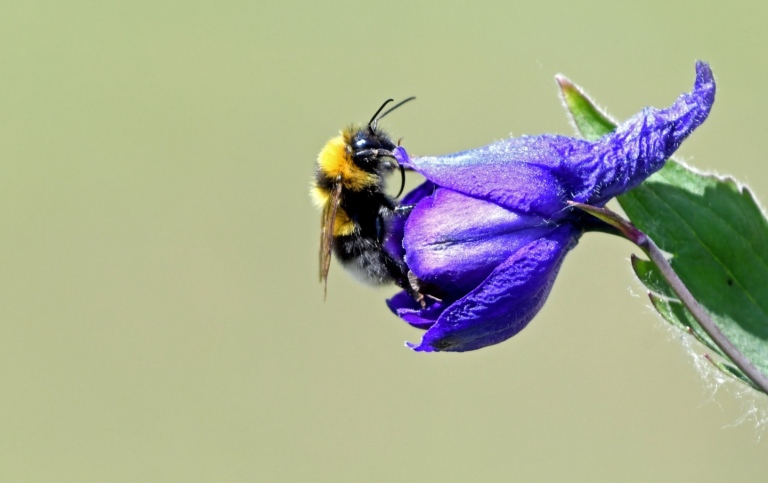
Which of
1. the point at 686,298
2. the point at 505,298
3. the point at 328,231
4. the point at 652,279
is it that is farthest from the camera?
the point at 328,231

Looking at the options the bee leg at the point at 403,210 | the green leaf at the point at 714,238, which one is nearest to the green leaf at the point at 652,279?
the green leaf at the point at 714,238

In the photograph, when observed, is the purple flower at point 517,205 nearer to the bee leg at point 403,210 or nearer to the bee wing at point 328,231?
the bee leg at point 403,210

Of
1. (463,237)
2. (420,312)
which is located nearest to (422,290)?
(420,312)

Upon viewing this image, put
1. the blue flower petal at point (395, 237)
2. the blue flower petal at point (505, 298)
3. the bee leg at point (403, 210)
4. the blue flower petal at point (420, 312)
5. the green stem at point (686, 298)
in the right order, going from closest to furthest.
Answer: the green stem at point (686, 298) < the blue flower petal at point (505, 298) < the blue flower petal at point (420, 312) < the bee leg at point (403, 210) < the blue flower petal at point (395, 237)

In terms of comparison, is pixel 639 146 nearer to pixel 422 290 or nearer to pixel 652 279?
pixel 652 279

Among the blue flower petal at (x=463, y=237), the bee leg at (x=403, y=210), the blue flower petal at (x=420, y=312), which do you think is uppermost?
the bee leg at (x=403, y=210)

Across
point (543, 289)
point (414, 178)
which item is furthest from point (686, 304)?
point (414, 178)

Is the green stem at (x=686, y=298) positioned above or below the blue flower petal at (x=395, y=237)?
below
